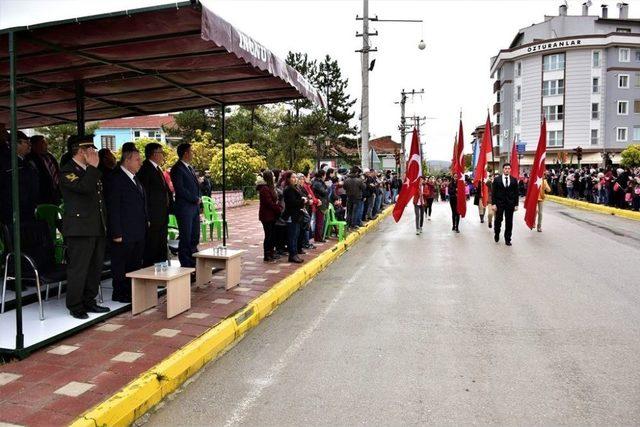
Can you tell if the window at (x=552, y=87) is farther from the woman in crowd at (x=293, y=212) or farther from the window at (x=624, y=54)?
the woman in crowd at (x=293, y=212)

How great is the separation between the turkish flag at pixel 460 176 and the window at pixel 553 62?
48305 mm

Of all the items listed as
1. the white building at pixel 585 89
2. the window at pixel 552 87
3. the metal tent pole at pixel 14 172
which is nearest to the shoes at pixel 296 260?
the metal tent pole at pixel 14 172

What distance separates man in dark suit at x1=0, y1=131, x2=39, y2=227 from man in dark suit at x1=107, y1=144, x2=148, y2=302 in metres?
0.95

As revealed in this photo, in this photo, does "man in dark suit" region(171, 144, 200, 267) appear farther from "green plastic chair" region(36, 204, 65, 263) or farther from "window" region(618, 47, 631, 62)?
"window" region(618, 47, 631, 62)

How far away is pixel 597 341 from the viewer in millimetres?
5465

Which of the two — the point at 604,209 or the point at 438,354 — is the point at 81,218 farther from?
the point at 604,209

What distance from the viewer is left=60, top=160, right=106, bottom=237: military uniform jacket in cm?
558

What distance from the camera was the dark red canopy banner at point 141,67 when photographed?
507cm

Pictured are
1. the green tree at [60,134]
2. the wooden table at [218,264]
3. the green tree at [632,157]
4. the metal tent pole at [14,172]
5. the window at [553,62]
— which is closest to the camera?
the metal tent pole at [14,172]

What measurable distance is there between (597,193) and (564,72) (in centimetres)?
3558

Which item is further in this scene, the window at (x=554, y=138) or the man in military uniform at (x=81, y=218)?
the window at (x=554, y=138)

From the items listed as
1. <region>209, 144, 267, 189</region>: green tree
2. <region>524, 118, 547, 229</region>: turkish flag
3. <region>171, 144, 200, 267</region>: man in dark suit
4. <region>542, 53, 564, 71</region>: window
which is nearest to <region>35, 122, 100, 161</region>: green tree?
<region>209, 144, 267, 189</region>: green tree

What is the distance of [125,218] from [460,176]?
11.3 m

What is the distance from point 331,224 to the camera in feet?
45.1
